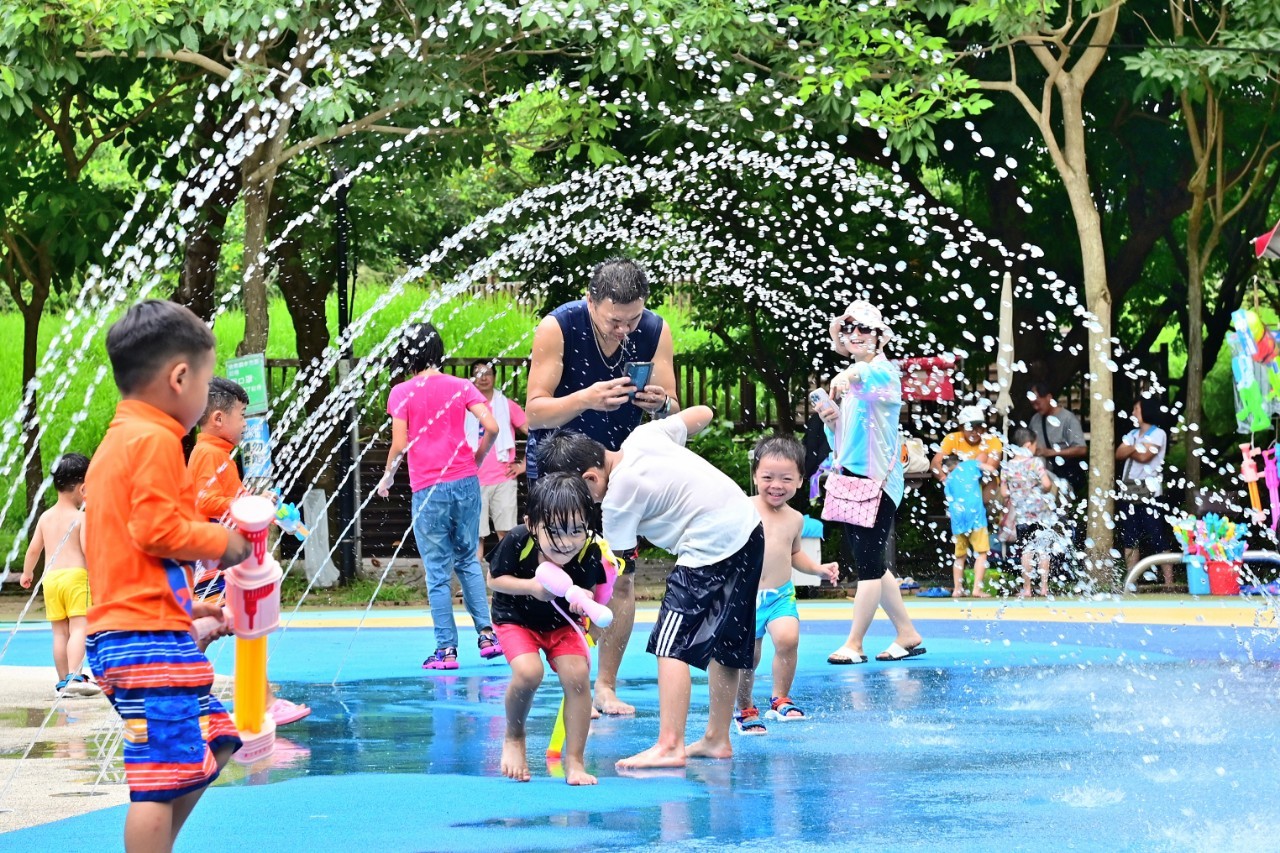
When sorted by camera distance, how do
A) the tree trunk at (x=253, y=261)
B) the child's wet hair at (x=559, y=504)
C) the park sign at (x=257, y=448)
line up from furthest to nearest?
the tree trunk at (x=253, y=261), the park sign at (x=257, y=448), the child's wet hair at (x=559, y=504)

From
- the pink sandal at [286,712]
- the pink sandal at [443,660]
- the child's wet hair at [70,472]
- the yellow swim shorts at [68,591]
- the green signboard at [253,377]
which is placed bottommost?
the pink sandal at [286,712]

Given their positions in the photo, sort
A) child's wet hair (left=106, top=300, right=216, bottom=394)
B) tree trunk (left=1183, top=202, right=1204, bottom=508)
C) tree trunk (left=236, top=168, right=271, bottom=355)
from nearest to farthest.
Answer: child's wet hair (left=106, top=300, right=216, bottom=394)
tree trunk (left=236, top=168, right=271, bottom=355)
tree trunk (left=1183, top=202, right=1204, bottom=508)

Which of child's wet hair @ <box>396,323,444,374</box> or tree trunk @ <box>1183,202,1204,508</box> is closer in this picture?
child's wet hair @ <box>396,323,444,374</box>

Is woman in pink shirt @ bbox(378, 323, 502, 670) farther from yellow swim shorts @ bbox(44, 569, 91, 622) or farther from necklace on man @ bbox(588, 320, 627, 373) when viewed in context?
necklace on man @ bbox(588, 320, 627, 373)

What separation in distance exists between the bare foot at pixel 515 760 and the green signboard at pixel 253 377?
805 cm

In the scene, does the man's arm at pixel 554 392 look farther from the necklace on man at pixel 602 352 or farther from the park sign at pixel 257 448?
the park sign at pixel 257 448

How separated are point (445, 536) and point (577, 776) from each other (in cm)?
379

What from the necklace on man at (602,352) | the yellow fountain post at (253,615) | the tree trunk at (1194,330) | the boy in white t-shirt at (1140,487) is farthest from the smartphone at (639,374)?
the tree trunk at (1194,330)

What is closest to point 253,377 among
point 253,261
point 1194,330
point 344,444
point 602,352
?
point 253,261

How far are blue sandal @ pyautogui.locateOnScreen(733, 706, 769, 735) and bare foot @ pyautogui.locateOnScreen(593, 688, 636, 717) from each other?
60 cm

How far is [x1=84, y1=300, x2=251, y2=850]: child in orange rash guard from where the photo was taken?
399 centimetres

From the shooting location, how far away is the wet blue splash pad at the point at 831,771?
5082 mm

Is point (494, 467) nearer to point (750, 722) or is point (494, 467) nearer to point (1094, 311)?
point (1094, 311)

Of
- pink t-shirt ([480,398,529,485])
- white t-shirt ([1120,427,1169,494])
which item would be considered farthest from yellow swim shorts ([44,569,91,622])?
white t-shirt ([1120,427,1169,494])
